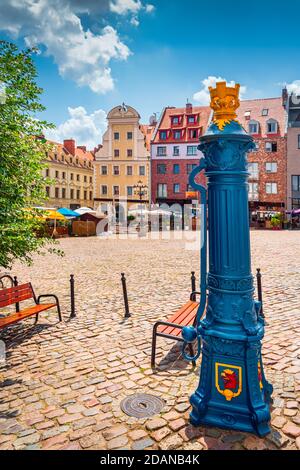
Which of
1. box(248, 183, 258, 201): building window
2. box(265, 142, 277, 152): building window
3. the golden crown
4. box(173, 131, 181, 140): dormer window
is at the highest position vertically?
box(173, 131, 181, 140): dormer window

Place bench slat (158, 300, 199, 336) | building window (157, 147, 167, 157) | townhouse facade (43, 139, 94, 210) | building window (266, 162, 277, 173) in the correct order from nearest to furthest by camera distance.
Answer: bench slat (158, 300, 199, 336)
building window (266, 162, 277, 173)
building window (157, 147, 167, 157)
townhouse facade (43, 139, 94, 210)

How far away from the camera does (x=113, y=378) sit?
471 centimetres

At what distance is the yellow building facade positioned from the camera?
49875mm

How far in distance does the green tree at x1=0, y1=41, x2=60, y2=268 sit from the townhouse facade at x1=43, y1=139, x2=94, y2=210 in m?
47.9

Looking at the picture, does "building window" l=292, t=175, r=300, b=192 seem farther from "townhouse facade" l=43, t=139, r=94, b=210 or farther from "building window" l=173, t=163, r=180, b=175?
"townhouse facade" l=43, t=139, r=94, b=210

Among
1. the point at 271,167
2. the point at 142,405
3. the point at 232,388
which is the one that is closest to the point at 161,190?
the point at 271,167

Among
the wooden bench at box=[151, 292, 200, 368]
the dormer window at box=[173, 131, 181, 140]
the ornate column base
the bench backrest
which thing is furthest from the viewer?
the dormer window at box=[173, 131, 181, 140]

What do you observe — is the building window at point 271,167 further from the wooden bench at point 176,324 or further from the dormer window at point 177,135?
the wooden bench at point 176,324

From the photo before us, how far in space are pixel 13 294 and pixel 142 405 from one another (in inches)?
152

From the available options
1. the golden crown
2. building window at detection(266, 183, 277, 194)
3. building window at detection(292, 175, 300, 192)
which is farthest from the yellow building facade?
the golden crown

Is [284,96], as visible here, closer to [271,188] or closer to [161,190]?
[271,188]

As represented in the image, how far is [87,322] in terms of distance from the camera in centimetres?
709

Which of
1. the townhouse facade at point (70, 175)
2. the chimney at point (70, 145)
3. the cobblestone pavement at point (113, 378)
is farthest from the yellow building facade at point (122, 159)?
the cobblestone pavement at point (113, 378)

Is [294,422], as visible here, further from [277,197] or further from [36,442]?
[277,197]
